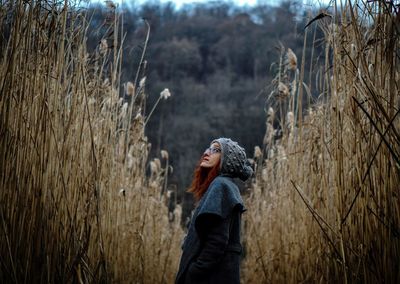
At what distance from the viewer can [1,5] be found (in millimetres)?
1649

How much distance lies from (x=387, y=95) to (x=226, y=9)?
31.1m

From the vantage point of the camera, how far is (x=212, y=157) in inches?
93.5

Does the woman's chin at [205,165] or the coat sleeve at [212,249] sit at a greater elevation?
the woman's chin at [205,165]

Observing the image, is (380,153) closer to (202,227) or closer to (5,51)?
(202,227)

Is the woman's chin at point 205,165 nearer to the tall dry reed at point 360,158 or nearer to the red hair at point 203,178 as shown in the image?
the red hair at point 203,178

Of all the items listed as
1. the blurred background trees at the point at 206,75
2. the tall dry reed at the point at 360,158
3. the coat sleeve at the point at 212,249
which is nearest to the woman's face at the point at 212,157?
the coat sleeve at the point at 212,249

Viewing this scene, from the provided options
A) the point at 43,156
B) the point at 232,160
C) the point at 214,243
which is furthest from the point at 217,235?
the point at 43,156

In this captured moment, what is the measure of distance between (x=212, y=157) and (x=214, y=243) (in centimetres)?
48

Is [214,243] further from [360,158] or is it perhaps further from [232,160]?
[360,158]

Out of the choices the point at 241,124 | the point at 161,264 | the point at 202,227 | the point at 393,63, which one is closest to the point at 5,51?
the point at 202,227

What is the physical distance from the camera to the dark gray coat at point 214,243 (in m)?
2.04

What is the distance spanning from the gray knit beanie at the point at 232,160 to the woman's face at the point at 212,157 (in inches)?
1.6

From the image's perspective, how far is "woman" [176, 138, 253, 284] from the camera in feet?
6.69

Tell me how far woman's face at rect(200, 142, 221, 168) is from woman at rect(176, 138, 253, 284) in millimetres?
58
